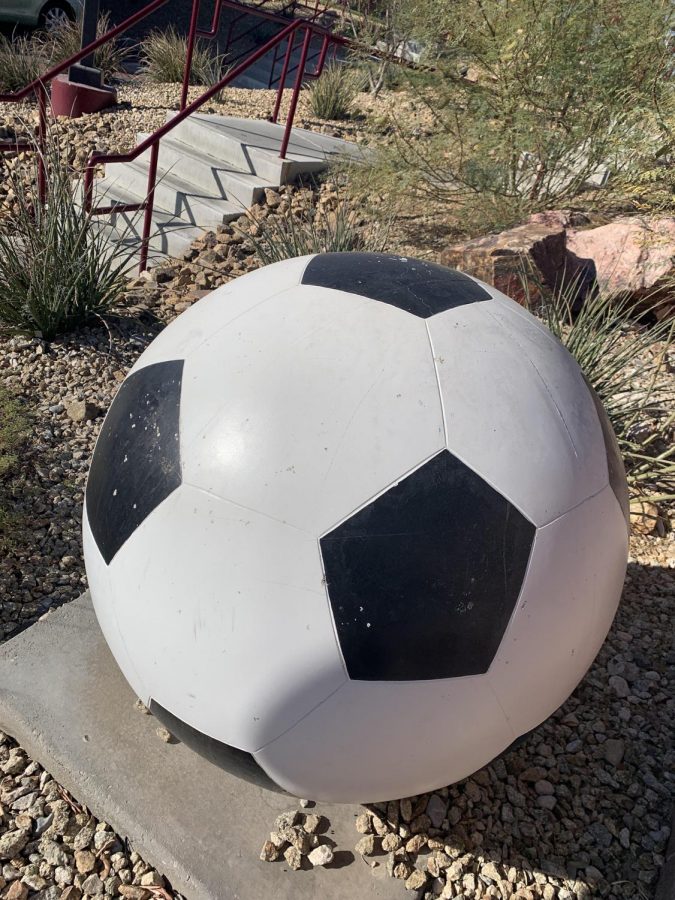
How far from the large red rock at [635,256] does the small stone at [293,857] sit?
3786 millimetres

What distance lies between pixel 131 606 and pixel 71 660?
3.55 ft

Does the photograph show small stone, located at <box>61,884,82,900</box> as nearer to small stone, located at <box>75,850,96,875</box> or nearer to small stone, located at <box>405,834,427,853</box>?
small stone, located at <box>75,850,96,875</box>

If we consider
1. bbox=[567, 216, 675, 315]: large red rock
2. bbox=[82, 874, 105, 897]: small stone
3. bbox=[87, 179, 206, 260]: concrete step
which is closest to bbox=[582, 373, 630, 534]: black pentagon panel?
bbox=[82, 874, 105, 897]: small stone

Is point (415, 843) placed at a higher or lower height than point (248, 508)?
lower

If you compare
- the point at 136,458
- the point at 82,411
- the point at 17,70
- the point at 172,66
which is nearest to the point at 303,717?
the point at 136,458

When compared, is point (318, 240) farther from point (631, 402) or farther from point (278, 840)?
point (278, 840)

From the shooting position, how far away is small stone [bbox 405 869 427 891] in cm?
196

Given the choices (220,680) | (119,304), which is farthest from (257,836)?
(119,304)

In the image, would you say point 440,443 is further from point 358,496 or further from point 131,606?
point 131,606

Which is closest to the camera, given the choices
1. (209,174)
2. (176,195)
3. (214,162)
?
(176,195)

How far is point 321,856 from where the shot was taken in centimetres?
197

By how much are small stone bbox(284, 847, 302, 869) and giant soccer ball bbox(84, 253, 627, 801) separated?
46 centimetres

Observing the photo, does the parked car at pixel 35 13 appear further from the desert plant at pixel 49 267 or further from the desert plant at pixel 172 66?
the desert plant at pixel 49 267

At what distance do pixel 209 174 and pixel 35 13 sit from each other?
24.3 ft
